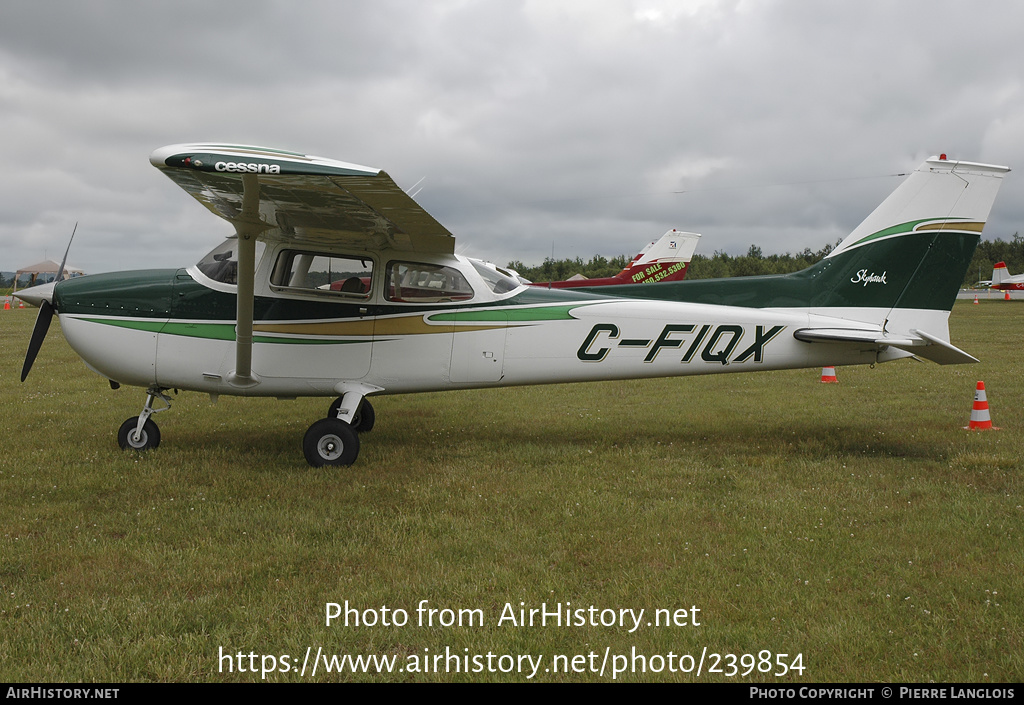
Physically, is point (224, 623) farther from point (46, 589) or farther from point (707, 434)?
point (707, 434)

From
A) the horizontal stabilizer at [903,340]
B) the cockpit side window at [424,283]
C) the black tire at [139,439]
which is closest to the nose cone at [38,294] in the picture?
the black tire at [139,439]

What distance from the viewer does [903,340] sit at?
6.61 m

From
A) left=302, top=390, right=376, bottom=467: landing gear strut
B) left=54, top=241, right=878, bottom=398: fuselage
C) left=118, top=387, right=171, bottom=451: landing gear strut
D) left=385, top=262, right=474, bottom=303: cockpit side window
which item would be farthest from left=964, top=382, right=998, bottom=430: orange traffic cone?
left=118, top=387, right=171, bottom=451: landing gear strut

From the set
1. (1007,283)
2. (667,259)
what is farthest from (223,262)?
(1007,283)

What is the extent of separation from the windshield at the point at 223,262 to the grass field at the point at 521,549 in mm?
1783

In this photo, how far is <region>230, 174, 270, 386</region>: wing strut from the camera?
5504 millimetres

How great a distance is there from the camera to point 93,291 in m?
6.55

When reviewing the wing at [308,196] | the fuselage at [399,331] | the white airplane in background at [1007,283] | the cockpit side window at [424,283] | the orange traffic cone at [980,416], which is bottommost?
the orange traffic cone at [980,416]

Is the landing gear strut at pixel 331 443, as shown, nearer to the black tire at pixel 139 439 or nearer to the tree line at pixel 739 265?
the black tire at pixel 139 439

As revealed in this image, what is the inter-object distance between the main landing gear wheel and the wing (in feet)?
6.03

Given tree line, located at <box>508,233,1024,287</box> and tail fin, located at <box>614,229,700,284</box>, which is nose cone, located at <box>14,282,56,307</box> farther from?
tree line, located at <box>508,233,1024,287</box>

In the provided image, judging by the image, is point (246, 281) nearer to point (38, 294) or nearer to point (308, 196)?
point (308, 196)

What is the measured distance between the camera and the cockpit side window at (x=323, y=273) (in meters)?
6.68
